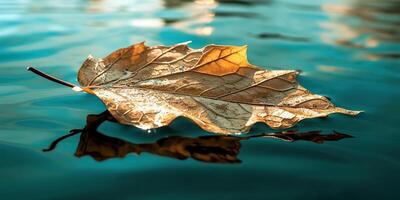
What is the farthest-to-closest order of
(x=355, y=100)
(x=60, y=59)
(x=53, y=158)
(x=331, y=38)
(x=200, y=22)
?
(x=200, y=22) < (x=331, y=38) < (x=60, y=59) < (x=355, y=100) < (x=53, y=158)

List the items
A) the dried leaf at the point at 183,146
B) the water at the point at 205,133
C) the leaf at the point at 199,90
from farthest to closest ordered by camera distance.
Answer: the leaf at the point at 199,90, the dried leaf at the point at 183,146, the water at the point at 205,133

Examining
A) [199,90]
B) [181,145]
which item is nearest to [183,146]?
[181,145]

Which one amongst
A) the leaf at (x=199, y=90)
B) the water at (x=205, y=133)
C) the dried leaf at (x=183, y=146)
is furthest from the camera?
the leaf at (x=199, y=90)

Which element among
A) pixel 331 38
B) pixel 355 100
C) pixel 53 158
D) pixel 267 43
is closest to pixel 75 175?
pixel 53 158

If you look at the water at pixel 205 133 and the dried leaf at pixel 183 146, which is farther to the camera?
the dried leaf at pixel 183 146

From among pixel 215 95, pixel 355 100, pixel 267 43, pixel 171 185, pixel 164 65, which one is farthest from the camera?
pixel 267 43

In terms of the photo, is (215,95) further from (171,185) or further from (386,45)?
(386,45)
